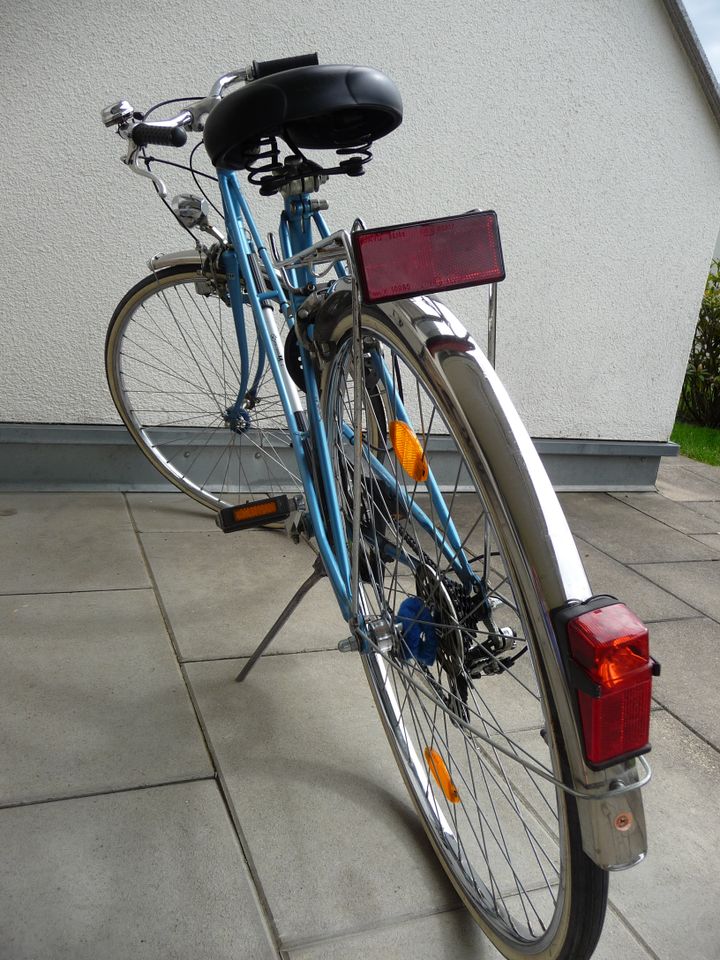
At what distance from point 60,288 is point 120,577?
109 cm

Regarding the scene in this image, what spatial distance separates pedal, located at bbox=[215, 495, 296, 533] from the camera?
75.9 inches

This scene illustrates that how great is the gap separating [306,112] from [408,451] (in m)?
0.57

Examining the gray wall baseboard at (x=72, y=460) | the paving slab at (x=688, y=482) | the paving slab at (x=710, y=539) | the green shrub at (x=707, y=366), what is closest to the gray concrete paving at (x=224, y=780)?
the gray wall baseboard at (x=72, y=460)

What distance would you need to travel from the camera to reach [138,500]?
304cm

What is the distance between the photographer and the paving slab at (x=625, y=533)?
3076 millimetres

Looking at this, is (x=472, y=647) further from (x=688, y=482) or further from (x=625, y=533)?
(x=688, y=482)

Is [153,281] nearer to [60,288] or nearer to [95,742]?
[60,288]

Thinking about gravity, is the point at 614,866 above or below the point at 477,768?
above

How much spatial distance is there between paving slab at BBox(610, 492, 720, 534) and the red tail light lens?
259 centimetres

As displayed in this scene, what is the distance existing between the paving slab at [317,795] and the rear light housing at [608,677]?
2.10ft

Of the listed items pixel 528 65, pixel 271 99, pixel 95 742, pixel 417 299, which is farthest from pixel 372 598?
pixel 528 65

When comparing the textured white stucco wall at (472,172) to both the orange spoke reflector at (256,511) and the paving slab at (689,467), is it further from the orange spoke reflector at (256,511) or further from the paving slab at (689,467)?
the orange spoke reflector at (256,511)

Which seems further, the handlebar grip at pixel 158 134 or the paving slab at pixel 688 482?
the paving slab at pixel 688 482

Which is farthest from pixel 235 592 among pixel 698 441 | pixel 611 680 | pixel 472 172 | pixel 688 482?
pixel 698 441
